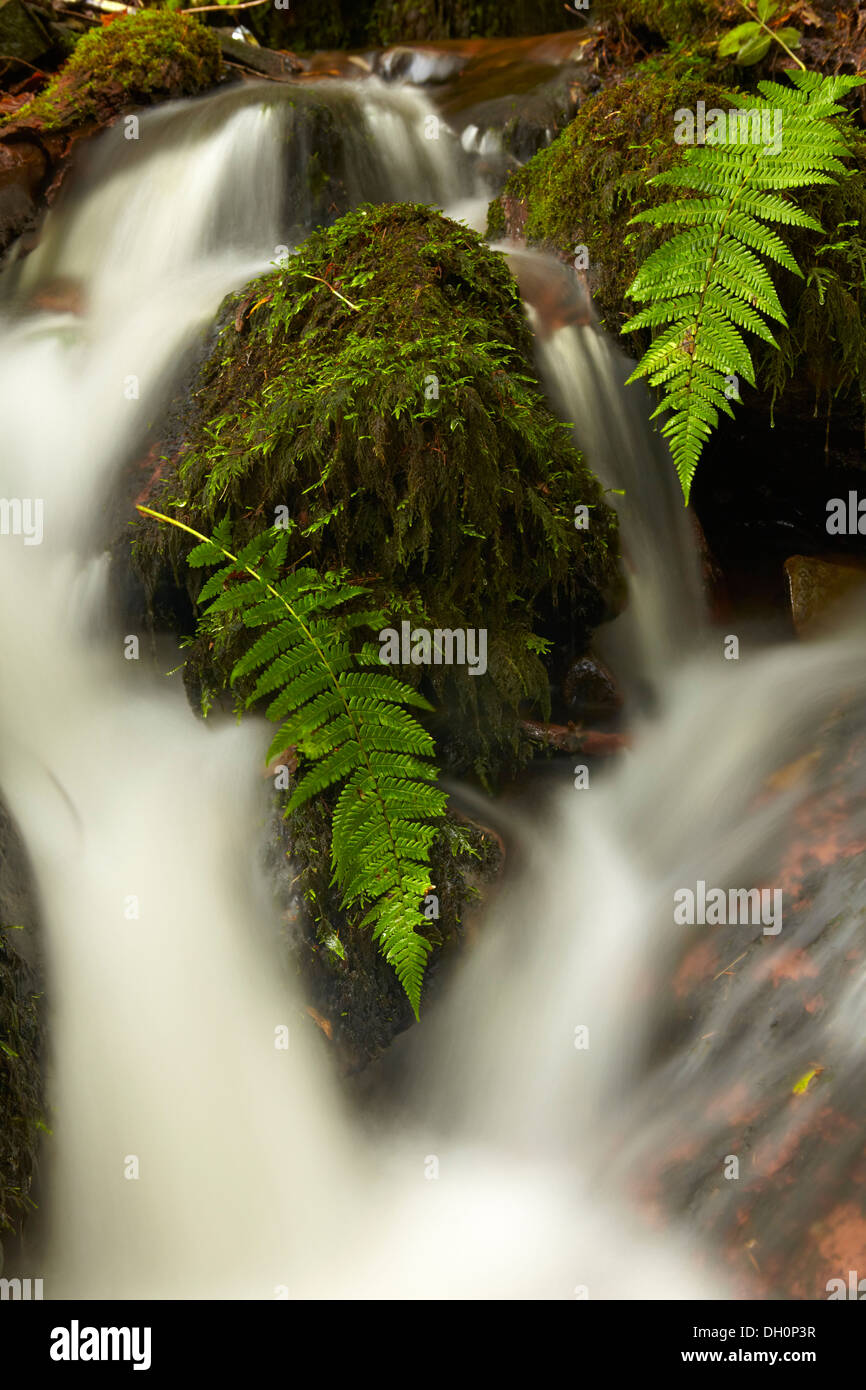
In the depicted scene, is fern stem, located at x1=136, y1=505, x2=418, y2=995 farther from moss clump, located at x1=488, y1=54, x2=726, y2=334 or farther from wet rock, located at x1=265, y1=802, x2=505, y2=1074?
moss clump, located at x1=488, y1=54, x2=726, y2=334

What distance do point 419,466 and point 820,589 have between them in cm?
225

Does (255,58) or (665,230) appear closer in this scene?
(665,230)

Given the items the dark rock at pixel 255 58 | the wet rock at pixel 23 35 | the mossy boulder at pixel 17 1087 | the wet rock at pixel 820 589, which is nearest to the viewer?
the mossy boulder at pixel 17 1087

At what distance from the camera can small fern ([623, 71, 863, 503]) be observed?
3.39 m

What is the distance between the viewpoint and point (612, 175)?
4465mm

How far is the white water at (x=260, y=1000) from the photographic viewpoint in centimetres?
296

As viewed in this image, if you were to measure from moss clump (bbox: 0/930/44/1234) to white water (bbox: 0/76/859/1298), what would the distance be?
161 mm

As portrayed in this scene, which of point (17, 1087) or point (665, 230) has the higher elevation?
point (665, 230)

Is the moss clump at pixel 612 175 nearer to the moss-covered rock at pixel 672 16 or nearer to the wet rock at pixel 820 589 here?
the moss-covered rock at pixel 672 16

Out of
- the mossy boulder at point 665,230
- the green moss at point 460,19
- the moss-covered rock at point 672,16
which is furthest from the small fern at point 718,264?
the green moss at point 460,19

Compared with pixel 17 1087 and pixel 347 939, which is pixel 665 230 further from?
pixel 17 1087

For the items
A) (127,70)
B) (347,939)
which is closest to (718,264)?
(347,939)

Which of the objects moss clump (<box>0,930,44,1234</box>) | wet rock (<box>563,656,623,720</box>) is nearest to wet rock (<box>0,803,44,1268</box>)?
moss clump (<box>0,930,44,1234</box>)

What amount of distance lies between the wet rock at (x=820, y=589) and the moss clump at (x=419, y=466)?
1095 millimetres
